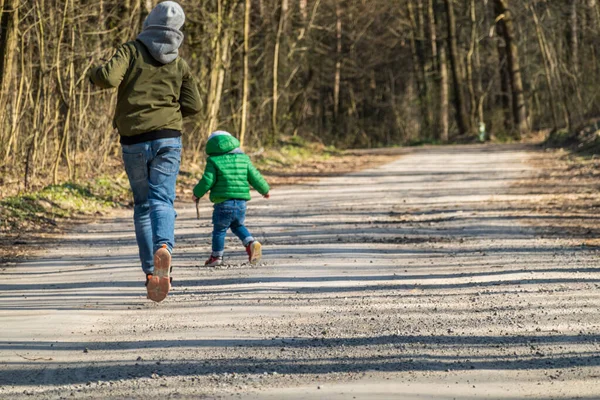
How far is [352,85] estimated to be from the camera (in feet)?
159

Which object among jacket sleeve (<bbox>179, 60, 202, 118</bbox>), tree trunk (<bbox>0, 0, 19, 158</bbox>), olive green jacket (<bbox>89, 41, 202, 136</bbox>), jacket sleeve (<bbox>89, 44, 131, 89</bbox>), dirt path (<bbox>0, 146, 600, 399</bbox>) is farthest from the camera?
tree trunk (<bbox>0, 0, 19, 158</bbox>)

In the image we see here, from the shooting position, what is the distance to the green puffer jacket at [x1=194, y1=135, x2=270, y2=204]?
318 inches

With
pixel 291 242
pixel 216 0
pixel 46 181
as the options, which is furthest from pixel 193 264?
pixel 216 0

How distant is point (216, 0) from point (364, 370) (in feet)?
59.7

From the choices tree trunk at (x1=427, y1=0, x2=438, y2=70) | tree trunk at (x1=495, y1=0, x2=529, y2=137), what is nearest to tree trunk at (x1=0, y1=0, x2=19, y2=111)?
tree trunk at (x1=495, y1=0, x2=529, y2=137)

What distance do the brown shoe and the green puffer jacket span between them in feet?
6.14

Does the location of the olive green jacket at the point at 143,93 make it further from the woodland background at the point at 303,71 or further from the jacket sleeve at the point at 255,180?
the woodland background at the point at 303,71

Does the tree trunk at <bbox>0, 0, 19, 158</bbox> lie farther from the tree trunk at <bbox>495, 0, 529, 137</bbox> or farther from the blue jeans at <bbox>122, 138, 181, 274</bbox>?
the tree trunk at <bbox>495, 0, 529, 137</bbox>

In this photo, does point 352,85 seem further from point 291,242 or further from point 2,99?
point 291,242

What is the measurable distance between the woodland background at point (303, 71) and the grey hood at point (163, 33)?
735cm

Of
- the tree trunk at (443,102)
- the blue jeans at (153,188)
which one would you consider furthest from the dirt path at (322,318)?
the tree trunk at (443,102)

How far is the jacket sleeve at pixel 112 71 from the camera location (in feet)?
19.9

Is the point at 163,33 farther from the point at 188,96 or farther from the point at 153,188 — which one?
the point at 153,188

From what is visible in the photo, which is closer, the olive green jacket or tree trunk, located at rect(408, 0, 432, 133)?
the olive green jacket
